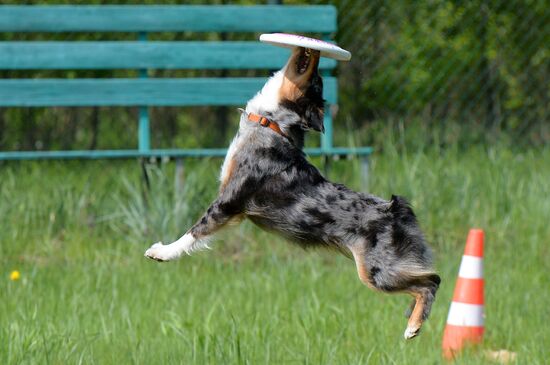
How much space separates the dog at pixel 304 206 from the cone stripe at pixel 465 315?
1.49 m

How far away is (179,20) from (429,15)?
112 inches

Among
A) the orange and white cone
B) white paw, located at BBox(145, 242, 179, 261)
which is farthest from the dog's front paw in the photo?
the orange and white cone

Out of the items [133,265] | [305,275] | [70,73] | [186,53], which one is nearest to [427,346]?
[305,275]

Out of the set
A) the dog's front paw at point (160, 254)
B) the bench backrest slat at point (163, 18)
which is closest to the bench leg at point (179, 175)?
the bench backrest slat at point (163, 18)

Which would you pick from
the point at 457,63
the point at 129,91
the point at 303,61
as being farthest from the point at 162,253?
the point at 457,63

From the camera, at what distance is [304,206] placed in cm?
319

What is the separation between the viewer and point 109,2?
32.1ft

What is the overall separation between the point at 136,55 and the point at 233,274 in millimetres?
2137

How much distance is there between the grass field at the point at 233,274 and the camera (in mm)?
4500

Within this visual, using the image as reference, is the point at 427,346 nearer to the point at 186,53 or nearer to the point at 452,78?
the point at 186,53

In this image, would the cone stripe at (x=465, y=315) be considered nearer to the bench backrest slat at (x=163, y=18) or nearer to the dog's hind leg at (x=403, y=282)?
the dog's hind leg at (x=403, y=282)

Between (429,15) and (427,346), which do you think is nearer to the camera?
(427,346)

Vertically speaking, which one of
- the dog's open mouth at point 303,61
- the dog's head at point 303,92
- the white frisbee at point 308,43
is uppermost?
the white frisbee at point 308,43

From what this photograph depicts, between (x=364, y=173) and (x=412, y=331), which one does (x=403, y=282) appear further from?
(x=364, y=173)
